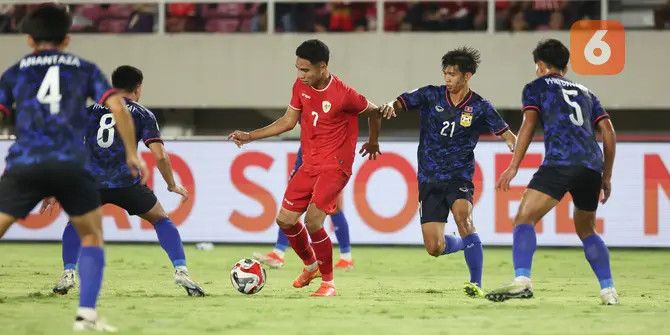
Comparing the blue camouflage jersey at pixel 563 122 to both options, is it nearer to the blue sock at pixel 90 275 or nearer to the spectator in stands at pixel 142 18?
the blue sock at pixel 90 275

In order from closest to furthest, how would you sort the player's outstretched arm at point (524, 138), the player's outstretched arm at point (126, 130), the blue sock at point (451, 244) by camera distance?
1. the player's outstretched arm at point (126, 130)
2. the player's outstretched arm at point (524, 138)
3. the blue sock at point (451, 244)

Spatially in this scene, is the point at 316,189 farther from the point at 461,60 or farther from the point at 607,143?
the point at 607,143

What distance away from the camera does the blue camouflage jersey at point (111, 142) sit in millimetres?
10508

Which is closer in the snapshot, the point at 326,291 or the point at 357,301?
the point at 357,301

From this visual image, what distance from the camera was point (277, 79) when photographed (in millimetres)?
21516

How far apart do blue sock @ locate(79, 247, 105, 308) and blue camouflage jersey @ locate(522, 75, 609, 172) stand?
11.7 feet

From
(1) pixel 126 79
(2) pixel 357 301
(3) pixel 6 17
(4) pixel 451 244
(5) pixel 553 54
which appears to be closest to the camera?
(5) pixel 553 54

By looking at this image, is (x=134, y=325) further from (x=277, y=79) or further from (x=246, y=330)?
(x=277, y=79)

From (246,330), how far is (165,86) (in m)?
14.4

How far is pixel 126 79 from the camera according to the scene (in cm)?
1059

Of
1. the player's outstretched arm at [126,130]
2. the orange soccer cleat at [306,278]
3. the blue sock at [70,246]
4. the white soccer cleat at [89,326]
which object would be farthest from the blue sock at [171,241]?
the player's outstretched arm at [126,130]

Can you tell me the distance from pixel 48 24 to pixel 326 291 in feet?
12.6

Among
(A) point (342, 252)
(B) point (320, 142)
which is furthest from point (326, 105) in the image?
(A) point (342, 252)

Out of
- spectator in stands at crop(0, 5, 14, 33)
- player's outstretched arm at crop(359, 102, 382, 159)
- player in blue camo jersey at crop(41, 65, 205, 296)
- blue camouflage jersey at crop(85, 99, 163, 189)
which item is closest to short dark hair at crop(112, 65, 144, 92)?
player in blue camo jersey at crop(41, 65, 205, 296)
